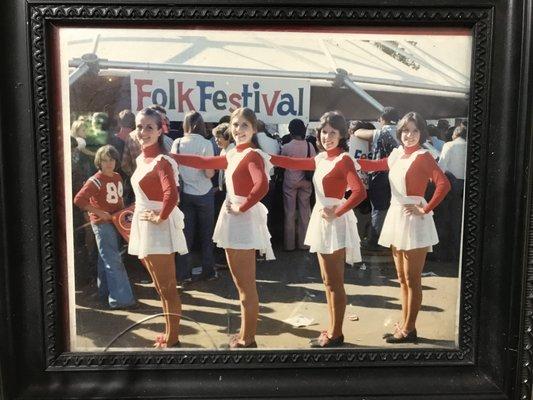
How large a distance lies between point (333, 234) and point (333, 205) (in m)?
0.08

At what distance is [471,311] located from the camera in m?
1.33

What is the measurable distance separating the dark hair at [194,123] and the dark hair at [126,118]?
134 millimetres

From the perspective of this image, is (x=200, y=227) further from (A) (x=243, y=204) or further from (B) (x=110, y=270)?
(B) (x=110, y=270)

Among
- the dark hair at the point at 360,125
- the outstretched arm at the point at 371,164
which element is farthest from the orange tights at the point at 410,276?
the dark hair at the point at 360,125

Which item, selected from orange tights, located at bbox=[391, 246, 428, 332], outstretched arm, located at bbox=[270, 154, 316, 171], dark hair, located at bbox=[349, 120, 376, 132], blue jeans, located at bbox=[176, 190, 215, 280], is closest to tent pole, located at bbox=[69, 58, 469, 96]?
dark hair, located at bbox=[349, 120, 376, 132]

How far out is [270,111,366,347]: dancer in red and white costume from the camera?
4.25ft

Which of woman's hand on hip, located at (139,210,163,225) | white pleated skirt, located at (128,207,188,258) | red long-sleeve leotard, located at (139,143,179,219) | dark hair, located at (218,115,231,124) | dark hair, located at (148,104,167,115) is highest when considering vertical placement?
A: dark hair, located at (148,104,167,115)

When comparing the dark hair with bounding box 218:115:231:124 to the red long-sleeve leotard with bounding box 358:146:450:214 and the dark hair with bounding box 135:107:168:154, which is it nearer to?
→ the dark hair with bounding box 135:107:168:154

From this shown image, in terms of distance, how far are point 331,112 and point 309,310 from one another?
0.54m

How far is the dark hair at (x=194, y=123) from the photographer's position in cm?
127

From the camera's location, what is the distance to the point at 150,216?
130 centimetres

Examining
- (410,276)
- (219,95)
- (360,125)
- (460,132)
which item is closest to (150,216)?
(219,95)

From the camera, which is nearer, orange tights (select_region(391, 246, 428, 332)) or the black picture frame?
the black picture frame

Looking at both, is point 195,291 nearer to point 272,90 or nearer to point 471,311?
point 272,90
